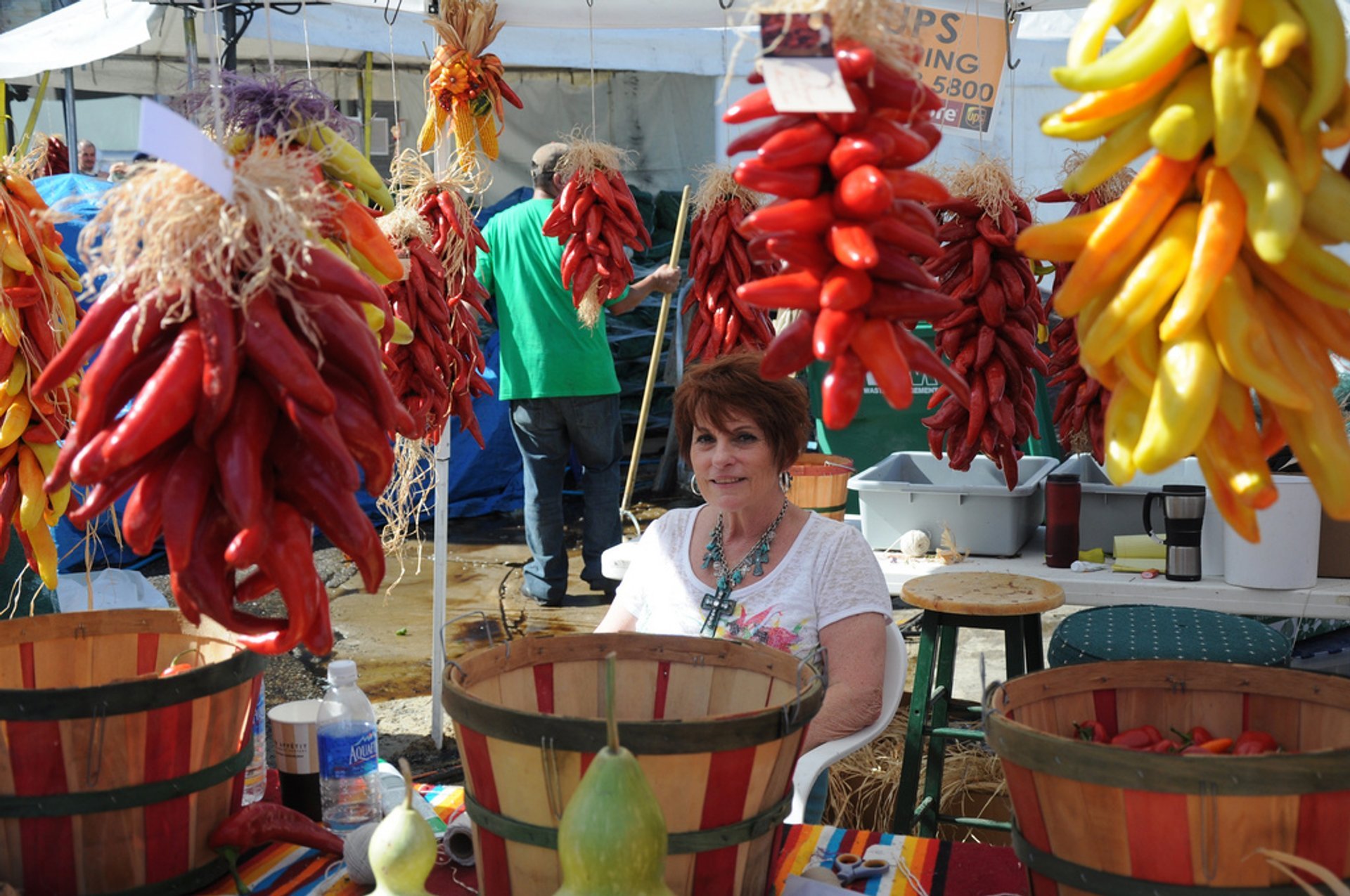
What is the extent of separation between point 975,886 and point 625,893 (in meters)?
0.71

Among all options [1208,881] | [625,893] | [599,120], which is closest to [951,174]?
[1208,881]

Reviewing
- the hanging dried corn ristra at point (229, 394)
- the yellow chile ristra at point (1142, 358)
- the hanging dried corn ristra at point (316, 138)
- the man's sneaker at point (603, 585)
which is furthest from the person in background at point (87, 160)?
the yellow chile ristra at point (1142, 358)

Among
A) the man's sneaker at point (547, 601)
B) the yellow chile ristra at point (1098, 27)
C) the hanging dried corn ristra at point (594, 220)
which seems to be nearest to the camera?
the yellow chile ristra at point (1098, 27)

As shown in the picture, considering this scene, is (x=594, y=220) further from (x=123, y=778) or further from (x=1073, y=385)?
(x=123, y=778)

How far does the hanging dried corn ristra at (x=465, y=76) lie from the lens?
3.62m

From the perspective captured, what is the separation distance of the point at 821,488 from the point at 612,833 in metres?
3.56

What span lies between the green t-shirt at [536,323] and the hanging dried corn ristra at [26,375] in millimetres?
3061

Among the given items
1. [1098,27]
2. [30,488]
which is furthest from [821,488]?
[1098,27]

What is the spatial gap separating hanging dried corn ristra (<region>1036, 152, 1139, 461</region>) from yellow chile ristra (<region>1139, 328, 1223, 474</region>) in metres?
1.25

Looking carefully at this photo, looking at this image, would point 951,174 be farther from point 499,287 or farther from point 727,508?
point 499,287

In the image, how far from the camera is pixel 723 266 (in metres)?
3.75

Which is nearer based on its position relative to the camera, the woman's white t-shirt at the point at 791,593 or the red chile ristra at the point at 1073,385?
the red chile ristra at the point at 1073,385

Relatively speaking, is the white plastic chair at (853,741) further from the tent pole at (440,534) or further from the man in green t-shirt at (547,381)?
the man in green t-shirt at (547,381)

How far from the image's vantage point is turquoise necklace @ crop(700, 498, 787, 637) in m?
2.55
